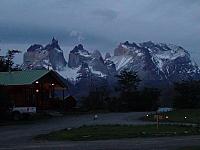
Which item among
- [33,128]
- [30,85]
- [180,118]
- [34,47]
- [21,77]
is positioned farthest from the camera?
[34,47]

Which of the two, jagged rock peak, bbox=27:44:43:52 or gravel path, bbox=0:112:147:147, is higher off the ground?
jagged rock peak, bbox=27:44:43:52

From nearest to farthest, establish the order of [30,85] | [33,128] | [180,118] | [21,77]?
[33,128]
[180,118]
[30,85]
[21,77]

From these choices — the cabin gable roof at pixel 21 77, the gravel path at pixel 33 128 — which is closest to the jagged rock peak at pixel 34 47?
the cabin gable roof at pixel 21 77

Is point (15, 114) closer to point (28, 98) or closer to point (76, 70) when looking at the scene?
point (28, 98)

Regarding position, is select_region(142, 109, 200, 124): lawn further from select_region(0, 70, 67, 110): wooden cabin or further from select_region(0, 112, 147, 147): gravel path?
select_region(0, 70, 67, 110): wooden cabin

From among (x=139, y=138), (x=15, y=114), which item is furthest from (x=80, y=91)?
(x=139, y=138)

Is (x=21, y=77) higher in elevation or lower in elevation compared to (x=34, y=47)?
lower

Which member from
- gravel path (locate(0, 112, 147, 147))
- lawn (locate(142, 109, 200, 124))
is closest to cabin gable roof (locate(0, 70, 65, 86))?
gravel path (locate(0, 112, 147, 147))

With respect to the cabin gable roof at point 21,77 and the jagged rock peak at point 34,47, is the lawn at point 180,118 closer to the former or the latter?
the cabin gable roof at point 21,77

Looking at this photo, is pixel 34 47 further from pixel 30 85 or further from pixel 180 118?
pixel 180 118

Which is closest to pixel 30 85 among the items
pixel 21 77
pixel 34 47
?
pixel 21 77

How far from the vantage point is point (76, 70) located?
190875 mm

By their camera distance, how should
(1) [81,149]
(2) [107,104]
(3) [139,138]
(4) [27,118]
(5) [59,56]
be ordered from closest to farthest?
1. (1) [81,149]
2. (3) [139,138]
3. (4) [27,118]
4. (2) [107,104]
5. (5) [59,56]

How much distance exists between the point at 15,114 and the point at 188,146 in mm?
33776
